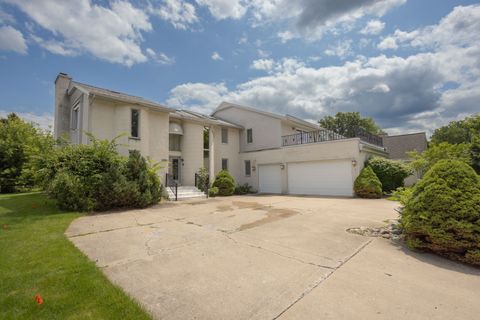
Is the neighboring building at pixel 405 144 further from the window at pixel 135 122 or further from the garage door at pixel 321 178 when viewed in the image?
the window at pixel 135 122

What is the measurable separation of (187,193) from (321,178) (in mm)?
10067

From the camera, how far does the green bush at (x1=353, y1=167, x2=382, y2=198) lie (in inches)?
564

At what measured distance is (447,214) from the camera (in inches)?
180

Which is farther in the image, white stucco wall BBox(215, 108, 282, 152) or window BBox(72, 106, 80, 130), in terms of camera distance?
white stucco wall BBox(215, 108, 282, 152)

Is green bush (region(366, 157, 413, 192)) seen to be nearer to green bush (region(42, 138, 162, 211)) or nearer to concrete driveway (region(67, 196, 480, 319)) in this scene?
concrete driveway (region(67, 196, 480, 319))

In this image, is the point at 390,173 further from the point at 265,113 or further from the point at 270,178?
the point at 265,113

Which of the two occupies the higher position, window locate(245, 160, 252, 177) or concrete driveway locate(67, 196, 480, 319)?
window locate(245, 160, 252, 177)

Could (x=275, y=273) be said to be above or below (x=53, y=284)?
below

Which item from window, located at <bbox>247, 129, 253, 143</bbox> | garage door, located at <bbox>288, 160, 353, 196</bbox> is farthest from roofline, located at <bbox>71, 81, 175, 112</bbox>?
garage door, located at <bbox>288, 160, 353, 196</bbox>

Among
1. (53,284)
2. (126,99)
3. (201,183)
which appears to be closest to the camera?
(53,284)

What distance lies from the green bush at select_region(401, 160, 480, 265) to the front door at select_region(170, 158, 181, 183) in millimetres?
15104

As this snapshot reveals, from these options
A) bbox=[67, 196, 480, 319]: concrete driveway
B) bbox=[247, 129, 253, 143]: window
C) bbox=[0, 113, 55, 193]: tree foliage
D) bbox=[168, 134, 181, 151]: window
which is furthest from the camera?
bbox=[247, 129, 253, 143]: window

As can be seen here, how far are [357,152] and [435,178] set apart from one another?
10.7 meters

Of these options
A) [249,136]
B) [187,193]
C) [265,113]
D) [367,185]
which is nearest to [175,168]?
[187,193]
